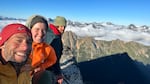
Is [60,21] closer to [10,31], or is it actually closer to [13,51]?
[10,31]

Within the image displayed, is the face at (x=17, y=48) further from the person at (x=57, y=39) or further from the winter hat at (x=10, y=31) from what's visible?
the person at (x=57, y=39)

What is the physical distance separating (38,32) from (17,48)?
312 centimetres

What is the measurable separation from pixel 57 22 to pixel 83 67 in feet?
57.0

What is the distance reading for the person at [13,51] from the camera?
5.54 metres

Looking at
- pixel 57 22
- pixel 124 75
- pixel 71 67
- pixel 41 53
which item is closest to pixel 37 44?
pixel 41 53

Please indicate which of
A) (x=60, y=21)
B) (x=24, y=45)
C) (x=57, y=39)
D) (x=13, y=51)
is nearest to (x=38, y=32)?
(x=24, y=45)

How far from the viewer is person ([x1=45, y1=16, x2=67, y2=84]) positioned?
11.0 metres

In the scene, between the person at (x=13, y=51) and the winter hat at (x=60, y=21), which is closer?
the person at (x=13, y=51)

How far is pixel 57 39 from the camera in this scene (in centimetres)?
1418

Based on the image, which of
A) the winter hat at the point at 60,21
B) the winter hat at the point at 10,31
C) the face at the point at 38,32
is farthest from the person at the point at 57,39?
the winter hat at the point at 10,31

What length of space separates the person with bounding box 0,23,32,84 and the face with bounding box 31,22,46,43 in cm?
278

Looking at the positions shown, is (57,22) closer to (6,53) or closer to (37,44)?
(37,44)

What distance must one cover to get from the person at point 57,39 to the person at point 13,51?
498cm

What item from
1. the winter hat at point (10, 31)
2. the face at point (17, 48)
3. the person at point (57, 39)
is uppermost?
the winter hat at point (10, 31)
